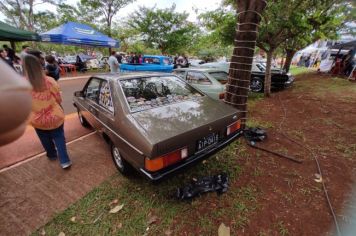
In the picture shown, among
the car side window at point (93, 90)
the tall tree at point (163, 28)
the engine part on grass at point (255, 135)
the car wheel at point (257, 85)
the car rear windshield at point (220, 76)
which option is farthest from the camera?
the tall tree at point (163, 28)

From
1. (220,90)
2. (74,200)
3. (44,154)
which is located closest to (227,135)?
(74,200)

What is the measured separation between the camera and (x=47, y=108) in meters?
2.78

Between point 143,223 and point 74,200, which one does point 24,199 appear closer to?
point 74,200

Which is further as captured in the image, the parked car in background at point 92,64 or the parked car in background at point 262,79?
the parked car in background at point 92,64

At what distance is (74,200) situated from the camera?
256 centimetres

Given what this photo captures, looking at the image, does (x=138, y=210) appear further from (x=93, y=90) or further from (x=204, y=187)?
(x=93, y=90)

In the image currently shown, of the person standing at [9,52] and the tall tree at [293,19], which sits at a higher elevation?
the tall tree at [293,19]

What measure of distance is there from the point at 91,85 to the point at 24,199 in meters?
2.24

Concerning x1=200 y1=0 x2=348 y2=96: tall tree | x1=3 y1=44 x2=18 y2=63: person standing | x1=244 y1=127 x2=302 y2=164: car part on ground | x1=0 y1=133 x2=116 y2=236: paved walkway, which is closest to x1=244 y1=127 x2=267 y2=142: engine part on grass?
x1=244 y1=127 x2=302 y2=164: car part on ground

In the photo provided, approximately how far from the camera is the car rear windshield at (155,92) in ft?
9.04

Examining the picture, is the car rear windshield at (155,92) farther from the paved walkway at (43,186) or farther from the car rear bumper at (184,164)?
the paved walkway at (43,186)

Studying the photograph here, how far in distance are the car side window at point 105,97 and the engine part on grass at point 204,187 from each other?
149 cm

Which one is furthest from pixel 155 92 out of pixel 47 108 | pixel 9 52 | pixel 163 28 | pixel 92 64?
pixel 163 28

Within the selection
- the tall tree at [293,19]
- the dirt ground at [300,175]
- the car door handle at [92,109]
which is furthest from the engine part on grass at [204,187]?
the tall tree at [293,19]
